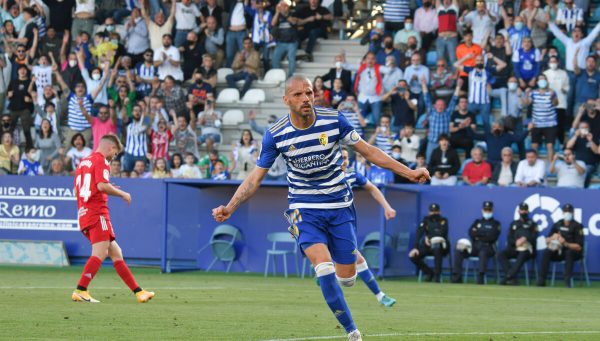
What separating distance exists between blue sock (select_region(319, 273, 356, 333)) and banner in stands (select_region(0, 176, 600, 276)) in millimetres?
14105

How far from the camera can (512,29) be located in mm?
27031

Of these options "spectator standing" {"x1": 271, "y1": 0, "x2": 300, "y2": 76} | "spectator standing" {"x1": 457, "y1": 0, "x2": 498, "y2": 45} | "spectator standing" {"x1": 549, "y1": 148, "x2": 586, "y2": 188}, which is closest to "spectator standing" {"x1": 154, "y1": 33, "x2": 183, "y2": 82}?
"spectator standing" {"x1": 271, "y1": 0, "x2": 300, "y2": 76}

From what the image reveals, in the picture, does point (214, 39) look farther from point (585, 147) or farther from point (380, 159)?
point (380, 159)

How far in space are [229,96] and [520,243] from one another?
9.78 metres

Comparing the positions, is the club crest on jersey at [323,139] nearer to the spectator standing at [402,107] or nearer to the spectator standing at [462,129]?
the spectator standing at [462,129]

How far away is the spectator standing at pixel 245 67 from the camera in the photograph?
2981cm

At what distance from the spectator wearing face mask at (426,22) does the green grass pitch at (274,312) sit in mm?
8282

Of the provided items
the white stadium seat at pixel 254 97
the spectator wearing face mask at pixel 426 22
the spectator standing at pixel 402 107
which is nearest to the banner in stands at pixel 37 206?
the white stadium seat at pixel 254 97

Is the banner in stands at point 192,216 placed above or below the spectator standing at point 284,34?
below

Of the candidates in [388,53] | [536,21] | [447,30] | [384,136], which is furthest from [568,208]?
[388,53]

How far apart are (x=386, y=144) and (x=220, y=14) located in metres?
7.48

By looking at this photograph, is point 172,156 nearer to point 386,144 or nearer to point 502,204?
point 386,144

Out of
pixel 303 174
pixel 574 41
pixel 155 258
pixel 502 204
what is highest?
pixel 574 41

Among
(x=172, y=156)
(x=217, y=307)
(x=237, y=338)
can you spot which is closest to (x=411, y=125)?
(x=172, y=156)
